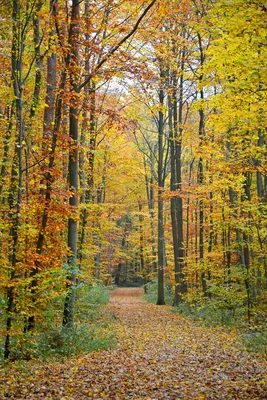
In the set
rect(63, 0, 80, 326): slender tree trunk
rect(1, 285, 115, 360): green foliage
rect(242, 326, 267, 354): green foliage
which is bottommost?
rect(242, 326, 267, 354): green foliage

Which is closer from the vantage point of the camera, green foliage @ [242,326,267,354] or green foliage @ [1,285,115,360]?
green foliage @ [1,285,115,360]

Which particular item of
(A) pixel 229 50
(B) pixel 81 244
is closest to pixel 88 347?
(B) pixel 81 244

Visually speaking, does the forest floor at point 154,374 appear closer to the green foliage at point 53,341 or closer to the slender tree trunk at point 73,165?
the green foliage at point 53,341

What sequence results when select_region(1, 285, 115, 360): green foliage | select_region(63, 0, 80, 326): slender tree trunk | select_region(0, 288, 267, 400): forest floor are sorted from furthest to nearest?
select_region(63, 0, 80, 326): slender tree trunk, select_region(1, 285, 115, 360): green foliage, select_region(0, 288, 267, 400): forest floor

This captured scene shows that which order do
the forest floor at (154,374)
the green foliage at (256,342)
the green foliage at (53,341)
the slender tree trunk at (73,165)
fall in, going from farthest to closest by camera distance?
the slender tree trunk at (73,165)
the green foliage at (256,342)
the green foliage at (53,341)
the forest floor at (154,374)

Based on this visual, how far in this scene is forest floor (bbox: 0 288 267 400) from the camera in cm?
570

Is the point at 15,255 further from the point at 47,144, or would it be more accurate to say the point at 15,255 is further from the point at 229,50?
the point at 229,50

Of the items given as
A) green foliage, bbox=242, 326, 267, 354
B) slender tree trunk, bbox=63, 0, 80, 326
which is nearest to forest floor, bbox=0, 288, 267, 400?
green foliage, bbox=242, 326, 267, 354

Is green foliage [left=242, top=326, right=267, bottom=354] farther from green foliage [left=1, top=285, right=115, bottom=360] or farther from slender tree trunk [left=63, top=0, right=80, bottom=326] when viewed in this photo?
slender tree trunk [left=63, top=0, right=80, bottom=326]

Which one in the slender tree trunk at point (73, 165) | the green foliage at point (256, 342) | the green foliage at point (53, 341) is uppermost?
the slender tree trunk at point (73, 165)

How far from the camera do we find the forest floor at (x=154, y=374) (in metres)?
5.70

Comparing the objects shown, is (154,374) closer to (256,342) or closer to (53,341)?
(53,341)

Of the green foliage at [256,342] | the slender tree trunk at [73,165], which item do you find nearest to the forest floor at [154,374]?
the green foliage at [256,342]

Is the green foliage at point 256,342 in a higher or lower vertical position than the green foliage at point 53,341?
lower
